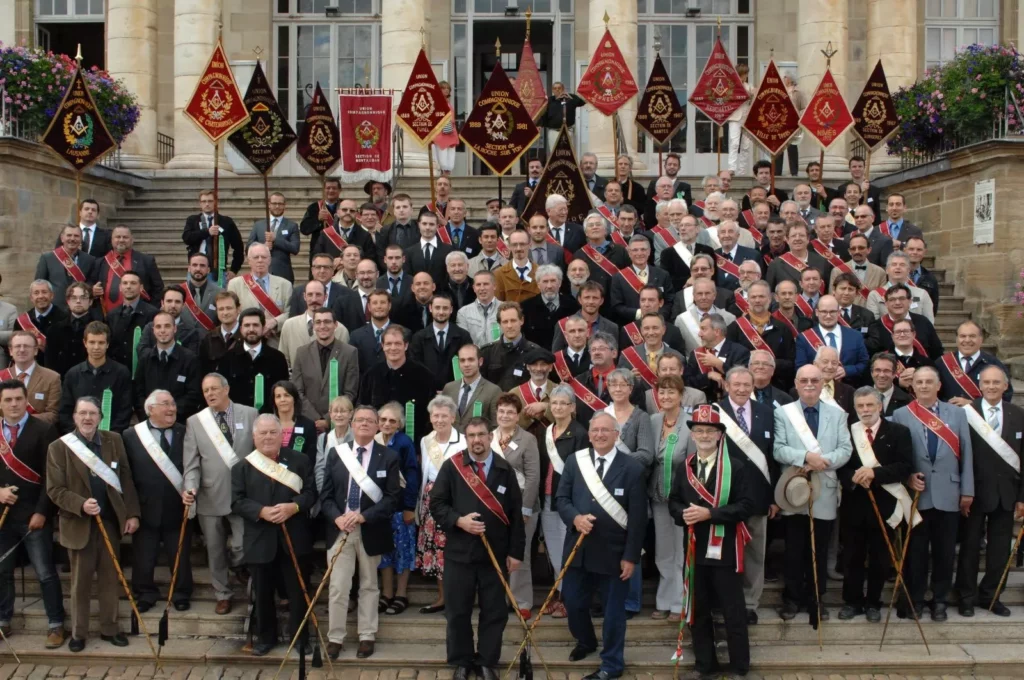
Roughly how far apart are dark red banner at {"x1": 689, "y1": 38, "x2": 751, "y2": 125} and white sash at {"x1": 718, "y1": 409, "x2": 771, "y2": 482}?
901 centimetres

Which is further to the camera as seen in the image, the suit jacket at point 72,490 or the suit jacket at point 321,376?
the suit jacket at point 321,376

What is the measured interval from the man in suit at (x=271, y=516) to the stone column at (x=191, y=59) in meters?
11.9

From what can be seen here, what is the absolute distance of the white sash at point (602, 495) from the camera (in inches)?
347

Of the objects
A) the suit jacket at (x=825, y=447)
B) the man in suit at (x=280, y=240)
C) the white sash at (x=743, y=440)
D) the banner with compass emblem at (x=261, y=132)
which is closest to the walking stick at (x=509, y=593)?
the white sash at (x=743, y=440)

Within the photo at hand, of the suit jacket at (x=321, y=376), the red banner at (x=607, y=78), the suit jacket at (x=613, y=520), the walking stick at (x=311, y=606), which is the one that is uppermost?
the red banner at (x=607, y=78)

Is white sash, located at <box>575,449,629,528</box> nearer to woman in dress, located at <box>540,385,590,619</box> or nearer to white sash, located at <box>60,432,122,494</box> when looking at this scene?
woman in dress, located at <box>540,385,590,619</box>

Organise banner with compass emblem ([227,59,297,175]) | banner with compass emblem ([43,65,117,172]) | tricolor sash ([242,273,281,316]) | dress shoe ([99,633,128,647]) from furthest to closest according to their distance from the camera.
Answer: banner with compass emblem ([227,59,297,175]) < banner with compass emblem ([43,65,117,172]) < tricolor sash ([242,273,281,316]) < dress shoe ([99,633,128,647])

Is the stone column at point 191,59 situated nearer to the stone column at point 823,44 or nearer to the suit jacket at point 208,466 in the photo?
the stone column at point 823,44

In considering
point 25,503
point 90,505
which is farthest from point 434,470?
point 25,503

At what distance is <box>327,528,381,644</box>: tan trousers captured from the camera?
9.18 meters

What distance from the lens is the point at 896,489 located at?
373 inches

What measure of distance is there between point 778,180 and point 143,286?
10289mm

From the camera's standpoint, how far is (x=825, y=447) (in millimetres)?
9359

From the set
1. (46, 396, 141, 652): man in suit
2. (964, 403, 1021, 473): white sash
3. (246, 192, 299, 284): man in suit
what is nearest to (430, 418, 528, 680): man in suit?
(46, 396, 141, 652): man in suit
